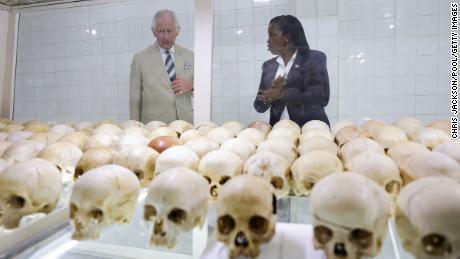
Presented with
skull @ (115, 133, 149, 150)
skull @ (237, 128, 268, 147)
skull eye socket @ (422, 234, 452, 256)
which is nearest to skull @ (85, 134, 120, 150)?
skull @ (115, 133, 149, 150)

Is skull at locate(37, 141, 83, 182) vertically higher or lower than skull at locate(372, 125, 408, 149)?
lower

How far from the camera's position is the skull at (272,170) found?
72cm

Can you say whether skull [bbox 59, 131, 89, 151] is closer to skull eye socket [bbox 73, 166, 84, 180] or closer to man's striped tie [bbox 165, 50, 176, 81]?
skull eye socket [bbox 73, 166, 84, 180]

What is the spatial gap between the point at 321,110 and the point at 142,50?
88 centimetres

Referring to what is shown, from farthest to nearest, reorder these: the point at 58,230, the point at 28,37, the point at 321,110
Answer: the point at 28,37
the point at 321,110
the point at 58,230

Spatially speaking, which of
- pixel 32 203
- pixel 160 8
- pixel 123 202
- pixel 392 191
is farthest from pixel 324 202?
pixel 160 8

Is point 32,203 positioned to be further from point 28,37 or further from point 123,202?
point 28,37

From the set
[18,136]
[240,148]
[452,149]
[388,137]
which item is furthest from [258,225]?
[18,136]

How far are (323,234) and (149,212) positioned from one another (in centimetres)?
27

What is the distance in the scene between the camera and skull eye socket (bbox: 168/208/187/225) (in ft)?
1.92

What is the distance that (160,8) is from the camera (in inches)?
67.9

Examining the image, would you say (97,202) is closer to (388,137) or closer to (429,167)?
(429,167)

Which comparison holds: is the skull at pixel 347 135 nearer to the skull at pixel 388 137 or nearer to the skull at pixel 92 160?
the skull at pixel 388 137

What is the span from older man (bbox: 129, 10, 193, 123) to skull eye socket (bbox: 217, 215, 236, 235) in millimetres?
1089
